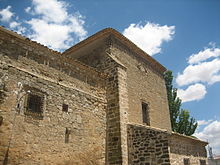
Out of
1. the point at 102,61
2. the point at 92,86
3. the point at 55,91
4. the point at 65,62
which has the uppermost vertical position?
the point at 102,61

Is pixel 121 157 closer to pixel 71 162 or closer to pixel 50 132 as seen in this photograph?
pixel 71 162

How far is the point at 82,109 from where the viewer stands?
7.75m

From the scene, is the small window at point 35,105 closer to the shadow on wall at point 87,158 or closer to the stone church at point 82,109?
the stone church at point 82,109

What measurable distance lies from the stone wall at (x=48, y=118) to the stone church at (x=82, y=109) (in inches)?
0.9

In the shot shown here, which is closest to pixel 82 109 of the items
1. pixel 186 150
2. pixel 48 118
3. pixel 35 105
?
pixel 48 118

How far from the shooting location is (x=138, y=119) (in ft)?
32.2

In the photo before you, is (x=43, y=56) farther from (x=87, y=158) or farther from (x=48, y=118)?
(x=87, y=158)

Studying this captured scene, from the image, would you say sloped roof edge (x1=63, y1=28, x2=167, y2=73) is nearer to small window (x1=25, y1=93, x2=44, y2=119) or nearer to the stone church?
the stone church

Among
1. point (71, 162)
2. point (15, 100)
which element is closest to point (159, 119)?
point (71, 162)

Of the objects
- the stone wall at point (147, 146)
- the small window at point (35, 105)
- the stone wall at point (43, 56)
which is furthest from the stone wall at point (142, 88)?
the small window at point (35, 105)

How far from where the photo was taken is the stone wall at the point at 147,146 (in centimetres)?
756

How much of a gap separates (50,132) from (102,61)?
14.9 feet

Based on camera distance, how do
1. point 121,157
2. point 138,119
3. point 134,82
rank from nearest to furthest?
1. point 121,157
2. point 138,119
3. point 134,82

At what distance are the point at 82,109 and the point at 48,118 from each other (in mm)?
1483
